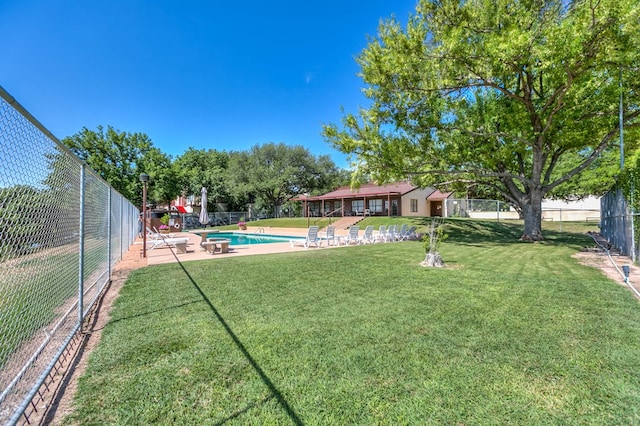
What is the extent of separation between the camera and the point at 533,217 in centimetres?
1454

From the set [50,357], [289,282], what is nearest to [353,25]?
[289,282]

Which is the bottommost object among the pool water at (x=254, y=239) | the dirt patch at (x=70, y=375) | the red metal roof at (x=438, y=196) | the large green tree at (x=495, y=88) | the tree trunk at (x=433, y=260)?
the pool water at (x=254, y=239)

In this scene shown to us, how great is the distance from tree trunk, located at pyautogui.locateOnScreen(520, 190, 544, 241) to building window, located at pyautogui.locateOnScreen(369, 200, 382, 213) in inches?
792

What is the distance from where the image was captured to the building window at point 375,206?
34.7m

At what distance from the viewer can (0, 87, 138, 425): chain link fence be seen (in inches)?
85.9

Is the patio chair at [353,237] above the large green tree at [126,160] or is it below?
below

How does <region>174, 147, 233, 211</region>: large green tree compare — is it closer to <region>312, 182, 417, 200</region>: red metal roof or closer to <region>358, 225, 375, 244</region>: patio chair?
<region>312, 182, 417, 200</region>: red metal roof

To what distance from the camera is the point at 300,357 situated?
317cm

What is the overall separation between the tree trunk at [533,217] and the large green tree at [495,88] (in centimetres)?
5

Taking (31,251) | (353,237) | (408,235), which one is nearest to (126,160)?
(353,237)

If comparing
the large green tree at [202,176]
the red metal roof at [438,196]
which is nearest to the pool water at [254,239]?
the large green tree at [202,176]

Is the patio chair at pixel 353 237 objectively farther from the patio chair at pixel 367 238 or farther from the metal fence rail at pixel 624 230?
the metal fence rail at pixel 624 230

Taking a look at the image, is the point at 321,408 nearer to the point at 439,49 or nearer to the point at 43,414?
the point at 43,414

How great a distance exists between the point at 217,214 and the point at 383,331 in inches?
1491
